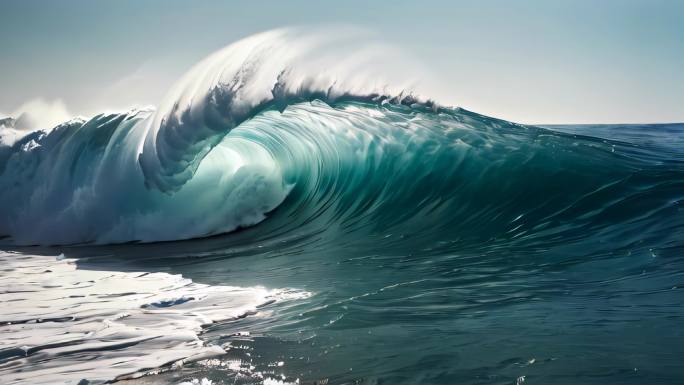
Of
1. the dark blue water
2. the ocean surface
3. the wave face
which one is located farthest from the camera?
the wave face

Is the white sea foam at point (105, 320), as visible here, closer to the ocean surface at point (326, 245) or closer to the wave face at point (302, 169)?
the ocean surface at point (326, 245)

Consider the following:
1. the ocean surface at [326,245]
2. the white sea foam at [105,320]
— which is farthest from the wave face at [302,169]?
the white sea foam at [105,320]

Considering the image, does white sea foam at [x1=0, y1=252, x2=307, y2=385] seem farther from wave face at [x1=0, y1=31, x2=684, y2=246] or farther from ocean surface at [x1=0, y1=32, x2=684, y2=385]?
wave face at [x1=0, y1=31, x2=684, y2=246]

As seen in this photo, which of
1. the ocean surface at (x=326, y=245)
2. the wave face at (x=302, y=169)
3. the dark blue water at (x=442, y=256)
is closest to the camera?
the dark blue water at (x=442, y=256)

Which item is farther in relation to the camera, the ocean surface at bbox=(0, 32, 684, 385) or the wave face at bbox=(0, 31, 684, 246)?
the wave face at bbox=(0, 31, 684, 246)

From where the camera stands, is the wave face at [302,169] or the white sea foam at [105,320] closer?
the white sea foam at [105,320]

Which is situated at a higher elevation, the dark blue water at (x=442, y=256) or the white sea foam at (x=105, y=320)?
the dark blue water at (x=442, y=256)

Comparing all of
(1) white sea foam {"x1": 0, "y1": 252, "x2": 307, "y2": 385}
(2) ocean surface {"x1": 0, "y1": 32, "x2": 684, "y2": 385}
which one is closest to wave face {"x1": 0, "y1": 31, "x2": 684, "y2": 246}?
(2) ocean surface {"x1": 0, "y1": 32, "x2": 684, "y2": 385}

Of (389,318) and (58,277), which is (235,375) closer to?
(389,318)

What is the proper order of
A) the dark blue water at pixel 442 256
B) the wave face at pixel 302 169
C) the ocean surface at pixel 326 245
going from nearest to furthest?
the dark blue water at pixel 442 256, the ocean surface at pixel 326 245, the wave face at pixel 302 169

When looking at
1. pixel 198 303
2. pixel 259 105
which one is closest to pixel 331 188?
pixel 259 105
